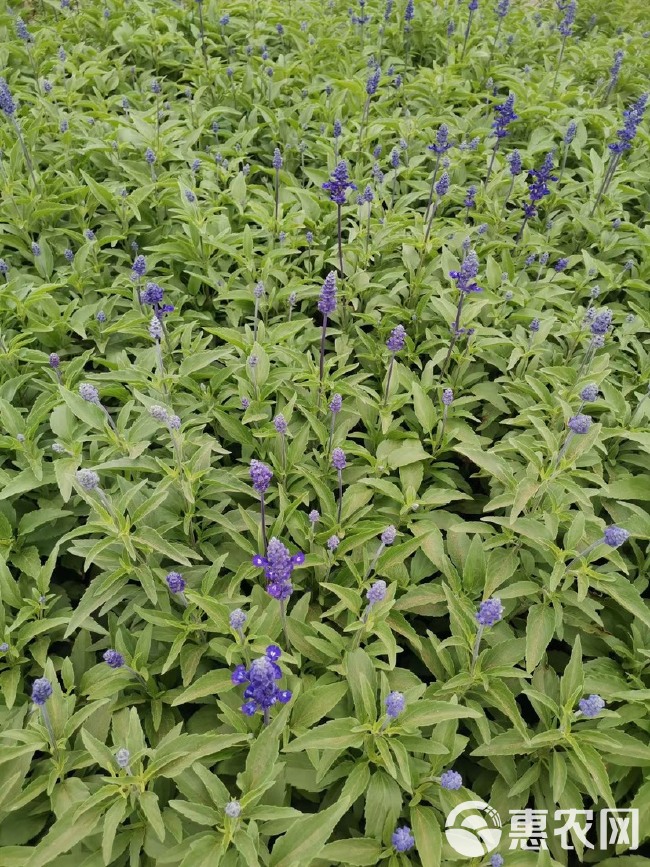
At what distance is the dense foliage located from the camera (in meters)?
2.82

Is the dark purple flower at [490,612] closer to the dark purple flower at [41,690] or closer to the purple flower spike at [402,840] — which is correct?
the purple flower spike at [402,840]

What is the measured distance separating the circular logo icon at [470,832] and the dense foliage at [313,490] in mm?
80

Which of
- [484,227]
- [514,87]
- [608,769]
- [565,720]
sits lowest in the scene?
[608,769]

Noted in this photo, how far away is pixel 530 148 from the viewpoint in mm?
7160

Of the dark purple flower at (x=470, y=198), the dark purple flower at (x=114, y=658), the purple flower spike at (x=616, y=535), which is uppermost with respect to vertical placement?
the dark purple flower at (x=470, y=198)

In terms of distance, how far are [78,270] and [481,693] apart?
4.60 m

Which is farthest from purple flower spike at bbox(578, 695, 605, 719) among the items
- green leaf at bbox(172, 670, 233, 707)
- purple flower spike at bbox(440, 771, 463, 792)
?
green leaf at bbox(172, 670, 233, 707)

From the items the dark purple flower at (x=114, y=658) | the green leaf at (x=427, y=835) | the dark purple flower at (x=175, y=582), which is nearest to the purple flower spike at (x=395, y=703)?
the green leaf at (x=427, y=835)

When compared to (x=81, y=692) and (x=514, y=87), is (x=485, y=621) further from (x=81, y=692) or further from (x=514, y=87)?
(x=514, y=87)

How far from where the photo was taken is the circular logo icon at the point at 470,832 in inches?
109

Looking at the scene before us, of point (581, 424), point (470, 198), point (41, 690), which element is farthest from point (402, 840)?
point (470, 198)

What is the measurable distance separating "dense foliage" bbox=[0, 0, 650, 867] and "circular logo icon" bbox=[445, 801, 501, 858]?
0.08 metres

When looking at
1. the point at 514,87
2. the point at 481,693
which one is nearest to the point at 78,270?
the point at 481,693

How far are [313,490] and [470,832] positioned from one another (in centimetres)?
210
